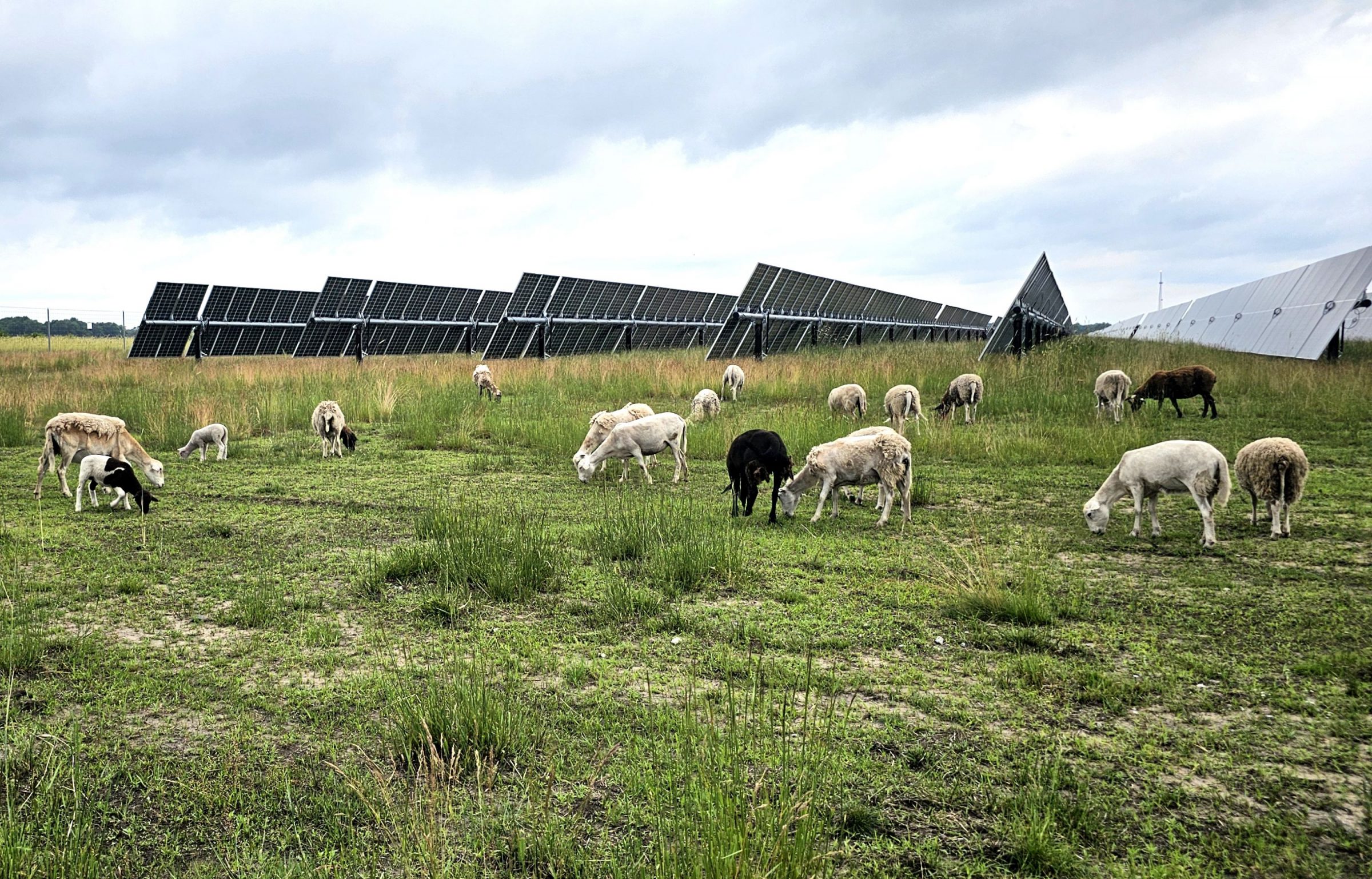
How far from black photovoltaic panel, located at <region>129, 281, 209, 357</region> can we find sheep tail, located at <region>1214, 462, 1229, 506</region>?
1304 inches

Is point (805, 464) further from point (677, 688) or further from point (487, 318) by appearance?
point (487, 318)

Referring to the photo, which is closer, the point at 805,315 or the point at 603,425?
the point at 603,425

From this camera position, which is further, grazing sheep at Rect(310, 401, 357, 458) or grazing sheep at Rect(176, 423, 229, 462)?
grazing sheep at Rect(310, 401, 357, 458)

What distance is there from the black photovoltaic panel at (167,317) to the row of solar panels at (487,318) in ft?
0.12

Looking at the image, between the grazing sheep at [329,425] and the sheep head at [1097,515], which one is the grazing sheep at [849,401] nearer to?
the sheep head at [1097,515]

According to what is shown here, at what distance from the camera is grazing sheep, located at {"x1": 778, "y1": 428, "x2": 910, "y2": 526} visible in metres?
8.45

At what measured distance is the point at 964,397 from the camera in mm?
15922

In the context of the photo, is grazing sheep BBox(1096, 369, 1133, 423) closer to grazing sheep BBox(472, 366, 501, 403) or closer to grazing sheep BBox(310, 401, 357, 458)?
grazing sheep BBox(472, 366, 501, 403)

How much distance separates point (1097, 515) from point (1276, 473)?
4.90 feet

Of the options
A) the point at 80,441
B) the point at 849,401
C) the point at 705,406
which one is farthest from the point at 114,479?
the point at 849,401

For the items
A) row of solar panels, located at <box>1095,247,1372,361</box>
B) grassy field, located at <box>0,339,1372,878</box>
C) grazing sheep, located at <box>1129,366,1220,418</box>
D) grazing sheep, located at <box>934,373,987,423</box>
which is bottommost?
grassy field, located at <box>0,339,1372,878</box>

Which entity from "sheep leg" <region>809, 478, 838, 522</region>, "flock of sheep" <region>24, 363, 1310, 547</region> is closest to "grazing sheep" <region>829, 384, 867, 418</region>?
"flock of sheep" <region>24, 363, 1310, 547</region>

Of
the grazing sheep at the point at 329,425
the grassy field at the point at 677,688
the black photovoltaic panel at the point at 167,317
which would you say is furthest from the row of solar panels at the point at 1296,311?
the black photovoltaic panel at the point at 167,317

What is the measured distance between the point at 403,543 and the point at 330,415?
21.5 ft
